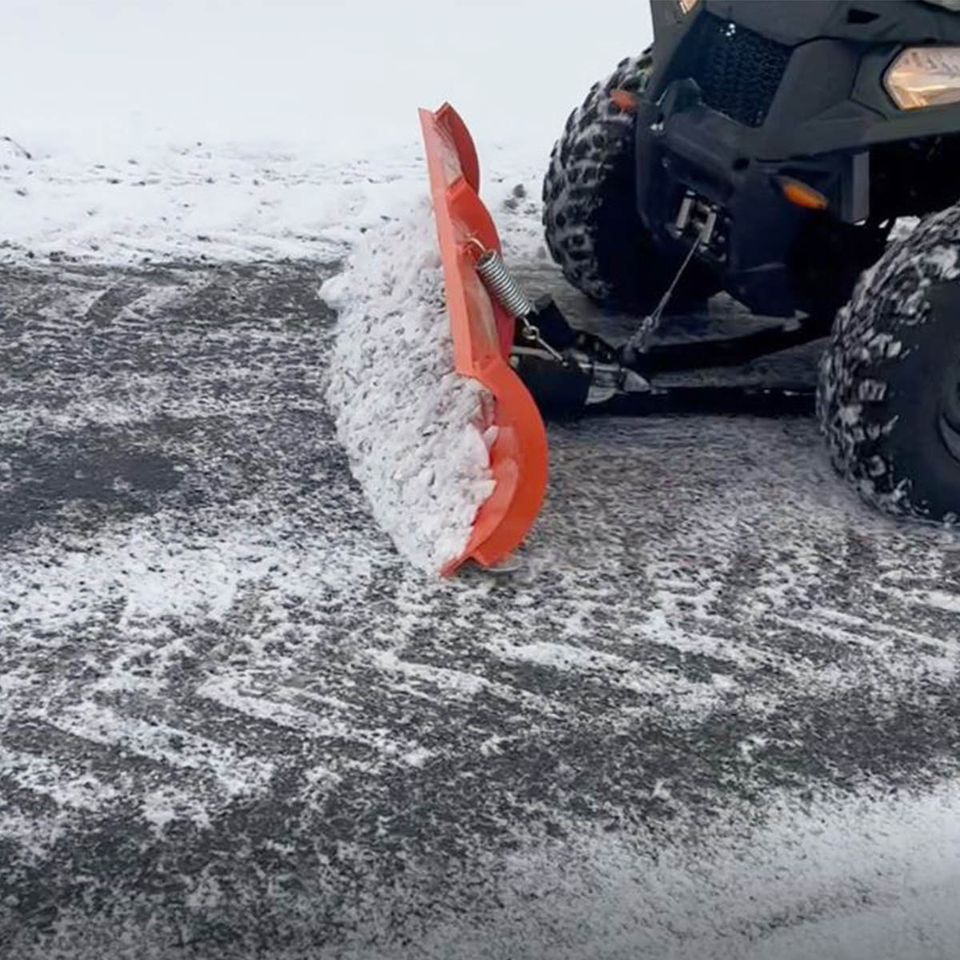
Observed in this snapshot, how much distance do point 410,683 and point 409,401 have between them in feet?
3.09

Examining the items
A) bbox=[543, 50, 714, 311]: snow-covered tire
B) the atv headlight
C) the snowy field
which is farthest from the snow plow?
bbox=[543, 50, 714, 311]: snow-covered tire

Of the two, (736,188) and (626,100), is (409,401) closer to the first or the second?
(736,188)

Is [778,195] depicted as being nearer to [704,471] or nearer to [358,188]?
[704,471]

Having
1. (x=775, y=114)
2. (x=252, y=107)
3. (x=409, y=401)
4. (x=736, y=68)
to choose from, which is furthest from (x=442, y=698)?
(x=252, y=107)

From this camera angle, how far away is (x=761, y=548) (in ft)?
11.9

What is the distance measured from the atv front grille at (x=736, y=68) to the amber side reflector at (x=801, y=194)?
17 centimetres

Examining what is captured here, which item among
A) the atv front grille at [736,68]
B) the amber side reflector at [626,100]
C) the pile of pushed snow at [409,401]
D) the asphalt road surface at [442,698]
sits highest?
the atv front grille at [736,68]

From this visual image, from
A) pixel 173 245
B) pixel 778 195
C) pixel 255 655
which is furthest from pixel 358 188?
pixel 255 655

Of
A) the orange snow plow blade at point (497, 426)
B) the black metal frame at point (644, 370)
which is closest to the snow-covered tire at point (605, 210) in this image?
the black metal frame at point (644, 370)

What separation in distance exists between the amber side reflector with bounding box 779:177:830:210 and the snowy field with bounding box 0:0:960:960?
0.75m

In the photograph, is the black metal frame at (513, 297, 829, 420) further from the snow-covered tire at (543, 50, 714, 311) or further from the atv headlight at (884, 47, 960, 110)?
the atv headlight at (884, 47, 960, 110)

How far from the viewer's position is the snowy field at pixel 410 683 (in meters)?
2.50

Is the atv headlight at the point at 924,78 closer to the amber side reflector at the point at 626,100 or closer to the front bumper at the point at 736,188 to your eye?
the front bumper at the point at 736,188

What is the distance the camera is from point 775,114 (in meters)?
3.60
